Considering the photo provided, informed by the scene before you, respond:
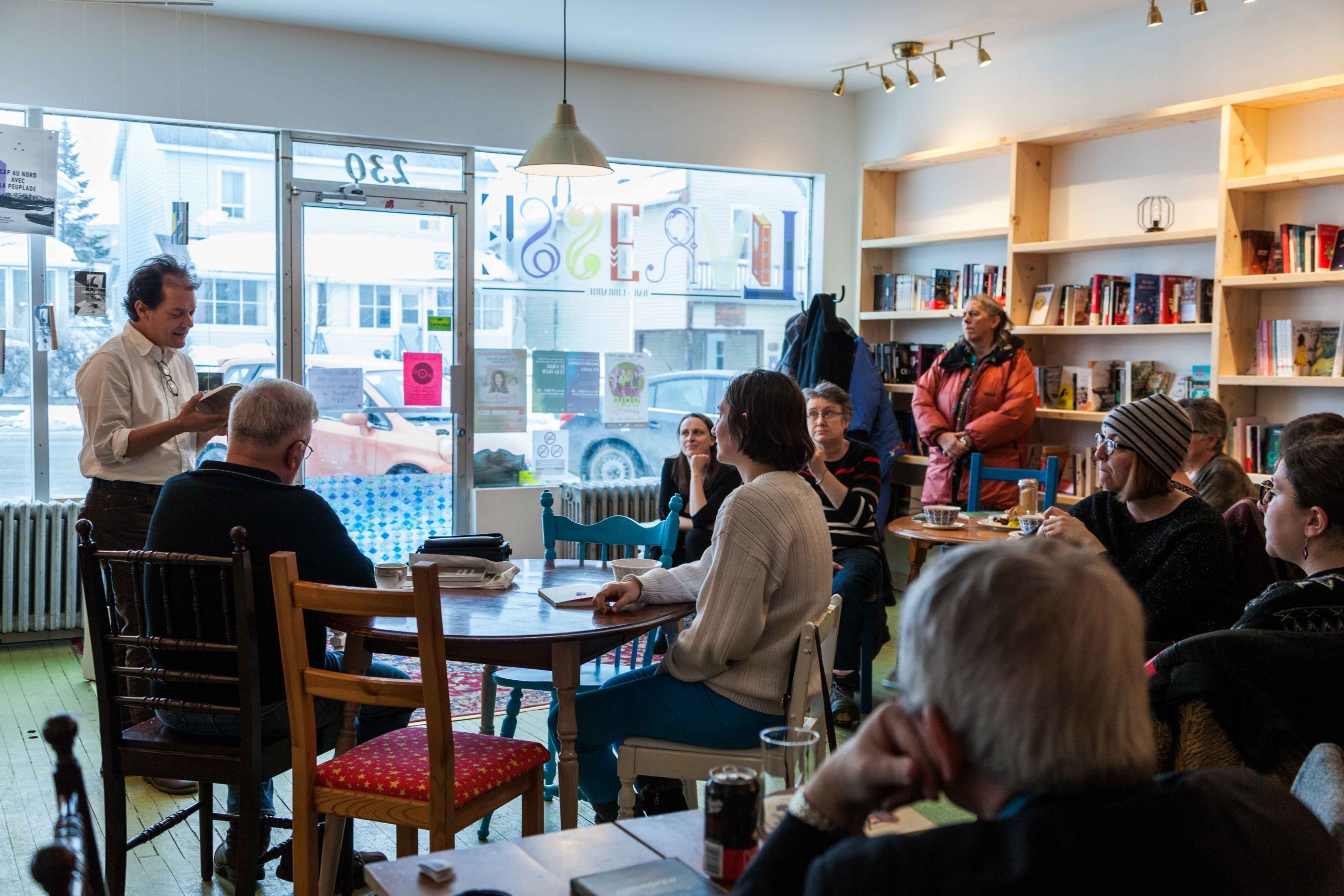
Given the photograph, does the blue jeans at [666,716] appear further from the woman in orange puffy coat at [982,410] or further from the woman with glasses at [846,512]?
the woman in orange puffy coat at [982,410]

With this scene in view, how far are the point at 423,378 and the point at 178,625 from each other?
376cm

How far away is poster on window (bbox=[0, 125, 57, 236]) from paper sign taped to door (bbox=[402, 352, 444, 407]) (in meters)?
1.78

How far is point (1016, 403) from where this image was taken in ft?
18.6

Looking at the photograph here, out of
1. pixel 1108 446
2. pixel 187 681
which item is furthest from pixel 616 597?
pixel 1108 446

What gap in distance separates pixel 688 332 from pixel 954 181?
1811 mm

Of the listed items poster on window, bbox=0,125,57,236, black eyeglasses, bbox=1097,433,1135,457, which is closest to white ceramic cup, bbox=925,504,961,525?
black eyeglasses, bbox=1097,433,1135,457

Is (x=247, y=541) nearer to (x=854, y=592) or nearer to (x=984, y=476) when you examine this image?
(x=854, y=592)

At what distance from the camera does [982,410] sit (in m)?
5.80

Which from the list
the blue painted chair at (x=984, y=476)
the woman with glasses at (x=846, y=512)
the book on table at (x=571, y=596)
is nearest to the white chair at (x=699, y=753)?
the book on table at (x=571, y=596)

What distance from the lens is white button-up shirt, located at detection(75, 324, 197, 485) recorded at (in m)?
3.60

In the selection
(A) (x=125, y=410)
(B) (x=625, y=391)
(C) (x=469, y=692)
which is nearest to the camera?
(A) (x=125, y=410)

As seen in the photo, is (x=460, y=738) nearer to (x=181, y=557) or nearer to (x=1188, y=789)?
(x=181, y=557)

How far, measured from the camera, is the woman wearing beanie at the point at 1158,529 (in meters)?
2.80

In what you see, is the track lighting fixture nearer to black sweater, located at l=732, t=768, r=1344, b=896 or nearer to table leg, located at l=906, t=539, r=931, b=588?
table leg, located at l=906, t=539, r=931, b=588
